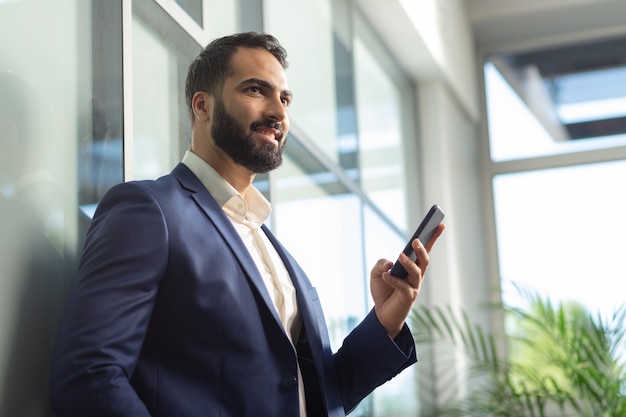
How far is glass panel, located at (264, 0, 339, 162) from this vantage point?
3896 mm

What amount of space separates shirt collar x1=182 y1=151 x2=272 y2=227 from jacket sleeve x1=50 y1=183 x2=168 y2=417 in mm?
294

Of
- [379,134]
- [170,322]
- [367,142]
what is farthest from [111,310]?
[379,134]

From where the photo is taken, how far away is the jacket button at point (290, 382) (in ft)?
6.16

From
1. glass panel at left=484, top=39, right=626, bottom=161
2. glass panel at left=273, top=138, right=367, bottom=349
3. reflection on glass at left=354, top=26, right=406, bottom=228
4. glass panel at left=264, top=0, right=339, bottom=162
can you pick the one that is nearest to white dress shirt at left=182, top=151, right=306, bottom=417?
glass panel at left=273, top=138, right=367, bottom=349

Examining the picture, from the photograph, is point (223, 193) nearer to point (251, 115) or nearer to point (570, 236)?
point (251, 115)

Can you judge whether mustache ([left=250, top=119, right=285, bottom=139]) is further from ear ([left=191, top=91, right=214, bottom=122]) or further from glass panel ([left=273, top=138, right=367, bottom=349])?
glass panel ([left=273, top=138, right=367, bottom=349])

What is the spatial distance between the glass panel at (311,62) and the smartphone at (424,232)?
5.41 ft

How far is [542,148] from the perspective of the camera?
7469 millimetres

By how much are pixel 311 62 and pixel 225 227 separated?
93.6 inches

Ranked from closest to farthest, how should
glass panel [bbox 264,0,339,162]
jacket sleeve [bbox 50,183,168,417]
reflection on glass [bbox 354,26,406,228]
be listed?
jacket sleeve [bbox 50,183,168,417] → glass panel [bbox 264,0,339,162] → reflection on glass [bbox 354,26,406,228]

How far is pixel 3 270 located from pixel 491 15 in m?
5.99

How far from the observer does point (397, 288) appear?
6.97ft

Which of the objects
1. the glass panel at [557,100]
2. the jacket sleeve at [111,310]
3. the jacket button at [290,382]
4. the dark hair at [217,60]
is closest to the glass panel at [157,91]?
the dark hair at [217,60]

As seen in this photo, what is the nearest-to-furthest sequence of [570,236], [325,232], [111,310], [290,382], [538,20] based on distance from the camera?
[111,310], [290,382], [325,232], [570,236], [538,20]
